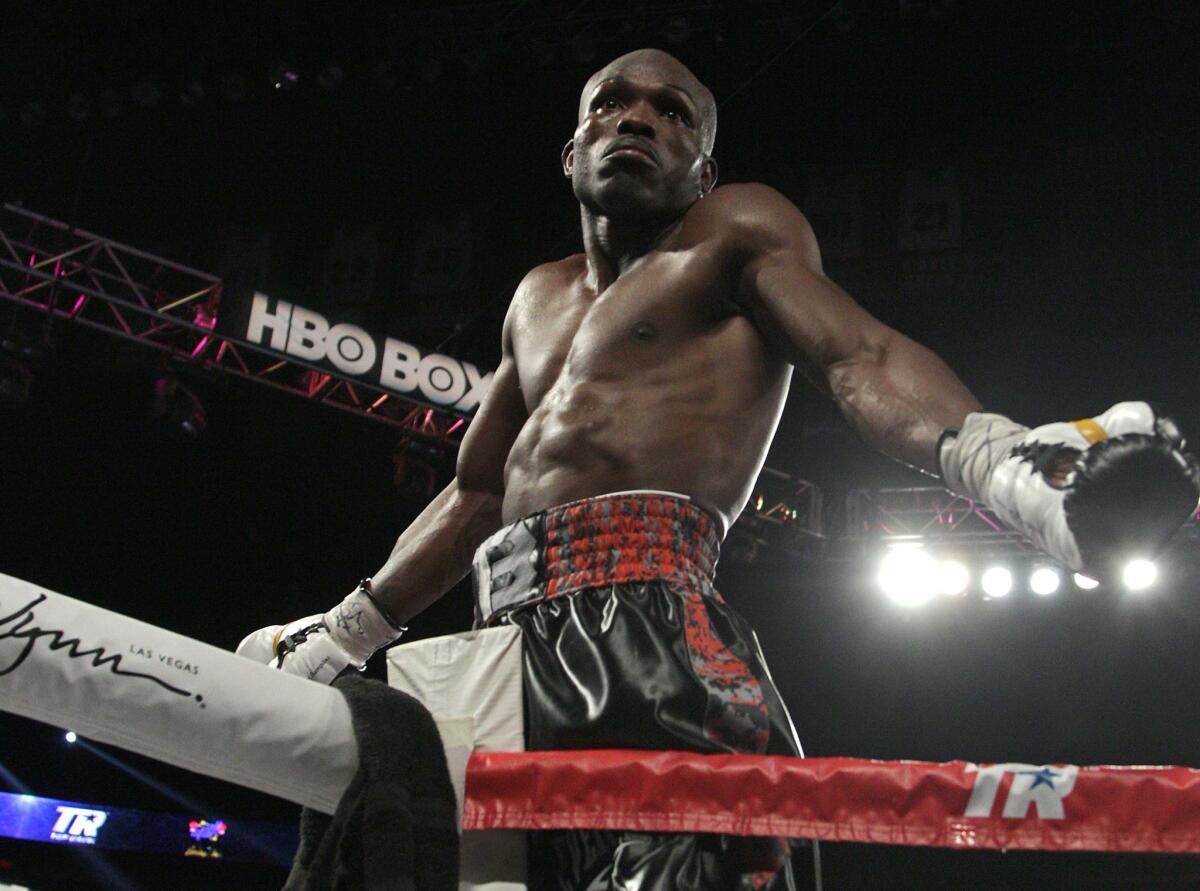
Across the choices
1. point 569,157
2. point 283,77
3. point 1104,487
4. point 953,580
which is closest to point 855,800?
point 1104,487

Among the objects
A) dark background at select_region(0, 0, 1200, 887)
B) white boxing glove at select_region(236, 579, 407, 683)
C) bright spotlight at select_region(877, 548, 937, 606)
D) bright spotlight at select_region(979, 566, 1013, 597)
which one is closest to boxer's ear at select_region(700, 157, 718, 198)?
white boxing glove at select_region(236, 579, 407, 683)

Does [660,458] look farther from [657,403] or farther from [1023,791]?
[1023,791]

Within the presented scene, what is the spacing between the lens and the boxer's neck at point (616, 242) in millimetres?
1783

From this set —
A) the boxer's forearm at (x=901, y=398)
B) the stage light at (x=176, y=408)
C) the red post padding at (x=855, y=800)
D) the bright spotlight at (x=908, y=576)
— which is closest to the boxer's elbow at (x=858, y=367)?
the boxer's forearm at (x=901, y=398)

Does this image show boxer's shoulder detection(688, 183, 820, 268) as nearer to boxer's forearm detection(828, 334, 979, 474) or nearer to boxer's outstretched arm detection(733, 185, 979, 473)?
boxer's outstretched arm detection(733, 185, 979, 473)

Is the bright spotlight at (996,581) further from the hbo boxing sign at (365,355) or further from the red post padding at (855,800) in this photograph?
the red post padding at (855,800)

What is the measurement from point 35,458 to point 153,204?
227 cm

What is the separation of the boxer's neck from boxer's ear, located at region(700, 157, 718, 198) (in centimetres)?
17

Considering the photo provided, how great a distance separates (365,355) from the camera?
6.18m

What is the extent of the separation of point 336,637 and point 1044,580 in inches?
255

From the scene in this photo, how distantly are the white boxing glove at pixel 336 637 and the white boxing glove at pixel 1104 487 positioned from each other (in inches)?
39.1

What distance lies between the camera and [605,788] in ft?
3.45

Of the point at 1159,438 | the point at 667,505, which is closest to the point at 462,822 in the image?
the point at 667,505

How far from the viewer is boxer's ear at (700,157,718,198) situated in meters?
1.92
